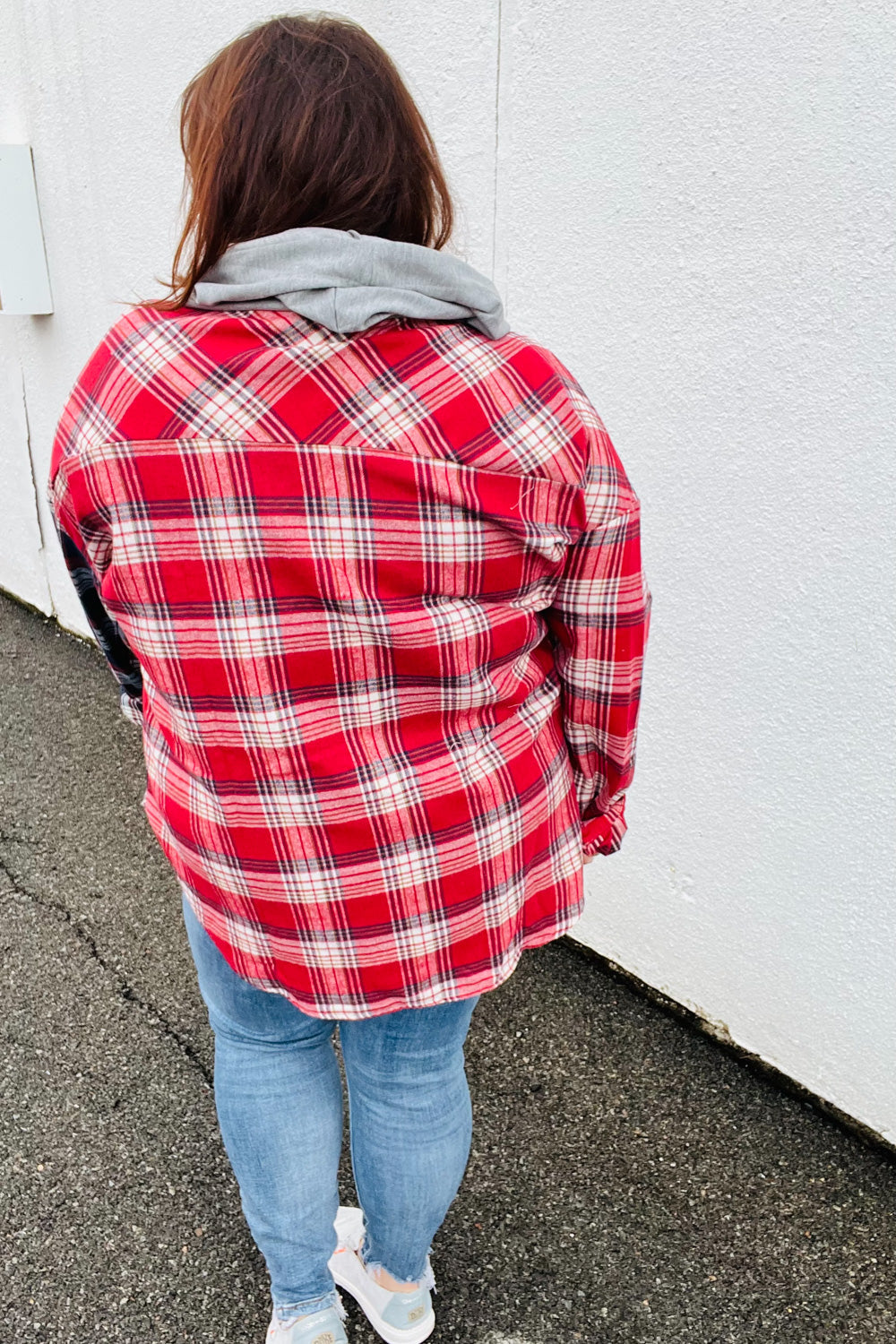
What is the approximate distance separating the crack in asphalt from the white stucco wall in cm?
96

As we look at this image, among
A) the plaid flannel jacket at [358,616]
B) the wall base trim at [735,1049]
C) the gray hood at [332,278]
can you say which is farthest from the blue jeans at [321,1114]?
the wall base trim at [735,1049]

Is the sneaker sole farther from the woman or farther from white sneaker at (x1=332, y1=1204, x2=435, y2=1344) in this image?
the woman

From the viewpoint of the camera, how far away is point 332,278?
3.30 feet

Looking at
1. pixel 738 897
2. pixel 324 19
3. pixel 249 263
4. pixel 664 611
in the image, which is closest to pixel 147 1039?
pixel 738 897

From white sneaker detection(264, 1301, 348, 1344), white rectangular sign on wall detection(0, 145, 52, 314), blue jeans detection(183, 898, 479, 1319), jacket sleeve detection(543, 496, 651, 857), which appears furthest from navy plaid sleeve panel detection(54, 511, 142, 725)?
white rectangular sign on wall detection(0, 145, 52, 314)

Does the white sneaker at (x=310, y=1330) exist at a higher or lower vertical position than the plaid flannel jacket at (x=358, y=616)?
lower

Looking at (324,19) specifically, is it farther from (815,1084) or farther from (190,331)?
(815,1084)

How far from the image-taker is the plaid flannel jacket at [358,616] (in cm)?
102

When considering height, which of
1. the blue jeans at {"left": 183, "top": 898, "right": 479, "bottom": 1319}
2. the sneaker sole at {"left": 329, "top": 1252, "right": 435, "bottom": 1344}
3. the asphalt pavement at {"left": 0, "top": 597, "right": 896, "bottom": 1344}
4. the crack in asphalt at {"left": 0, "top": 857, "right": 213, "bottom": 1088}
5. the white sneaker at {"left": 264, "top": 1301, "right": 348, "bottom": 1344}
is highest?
the blue jeans at {"left": 183, "top": 898, "right": 479, "bottom": 1319}

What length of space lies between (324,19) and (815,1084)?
6.57 ft

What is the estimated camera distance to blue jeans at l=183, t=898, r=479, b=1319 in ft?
4.50

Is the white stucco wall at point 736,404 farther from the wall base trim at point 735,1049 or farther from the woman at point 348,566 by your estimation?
the woman at point 348,566

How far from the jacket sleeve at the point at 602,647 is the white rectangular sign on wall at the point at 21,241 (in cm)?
305

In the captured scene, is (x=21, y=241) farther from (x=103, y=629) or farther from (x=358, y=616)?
(x=358, y=616)
